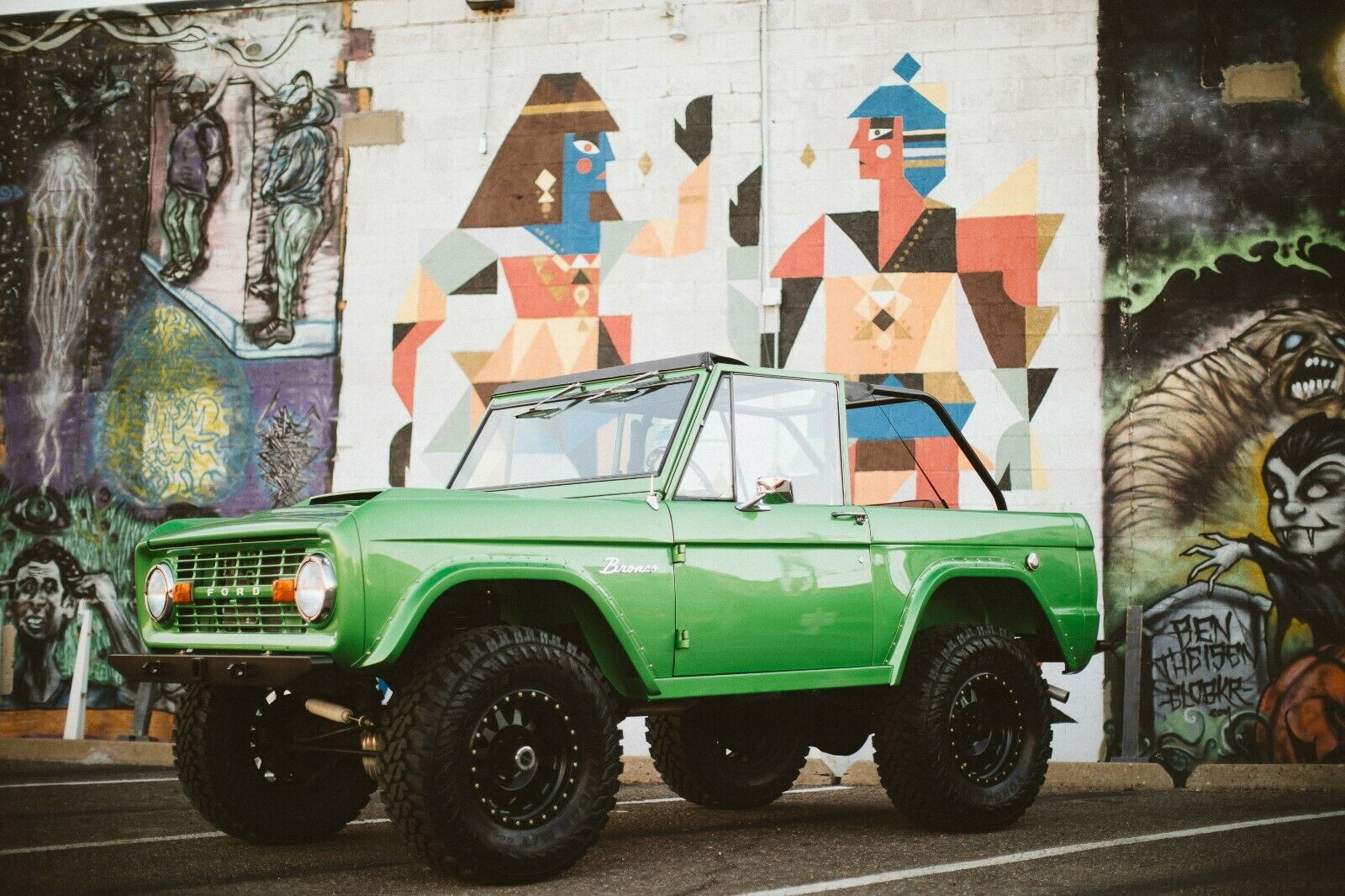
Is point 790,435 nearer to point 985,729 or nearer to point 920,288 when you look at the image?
point 985,729

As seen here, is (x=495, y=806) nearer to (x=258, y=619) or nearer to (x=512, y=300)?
(x=258, y=619)

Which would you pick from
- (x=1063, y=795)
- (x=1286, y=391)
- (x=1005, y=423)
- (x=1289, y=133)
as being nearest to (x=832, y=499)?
(x=1063, y=795)

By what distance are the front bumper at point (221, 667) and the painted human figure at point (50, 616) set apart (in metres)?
8.35

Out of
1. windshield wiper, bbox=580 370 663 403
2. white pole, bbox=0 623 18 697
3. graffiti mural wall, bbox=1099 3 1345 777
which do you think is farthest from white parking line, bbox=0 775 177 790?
graffiti mural wall, bbox=1099 3 1345 777

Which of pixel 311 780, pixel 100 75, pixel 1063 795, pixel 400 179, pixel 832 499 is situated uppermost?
pixel 100 75

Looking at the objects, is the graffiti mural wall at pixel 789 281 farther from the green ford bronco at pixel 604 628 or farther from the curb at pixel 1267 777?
the green ford bronco at pixel 604 628

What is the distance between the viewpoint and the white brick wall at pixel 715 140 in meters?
11.8

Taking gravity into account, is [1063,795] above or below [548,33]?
below

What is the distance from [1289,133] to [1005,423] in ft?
11.8

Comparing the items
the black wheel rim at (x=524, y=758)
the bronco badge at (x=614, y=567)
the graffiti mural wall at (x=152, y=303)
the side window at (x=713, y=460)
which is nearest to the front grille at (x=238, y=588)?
the black wheel rim at (x=524, y=758)

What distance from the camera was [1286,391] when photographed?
11352 mm

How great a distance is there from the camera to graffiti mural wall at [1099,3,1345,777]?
11.2 metres

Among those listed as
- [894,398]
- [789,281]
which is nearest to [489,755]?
[894,398]

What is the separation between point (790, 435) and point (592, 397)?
0.97m
